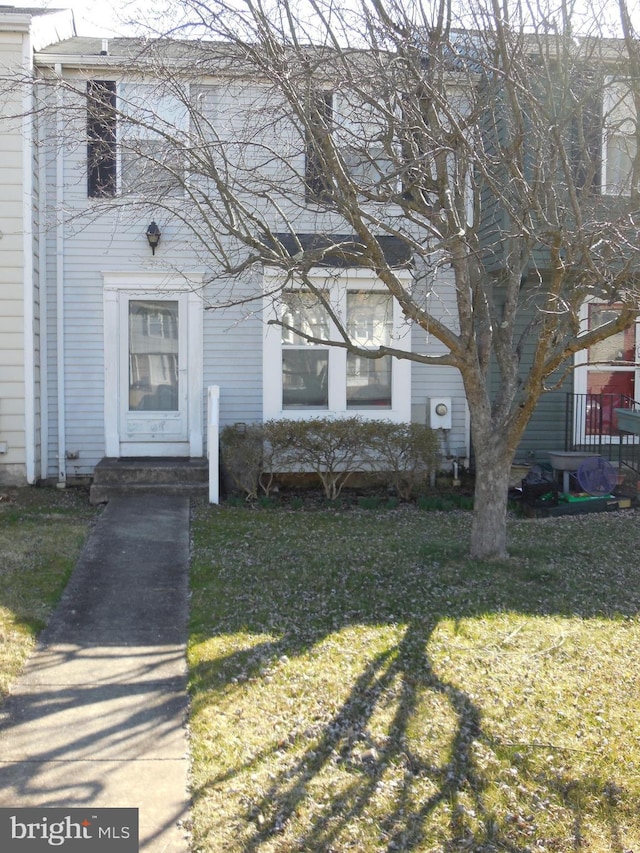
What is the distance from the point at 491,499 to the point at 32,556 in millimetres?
4101

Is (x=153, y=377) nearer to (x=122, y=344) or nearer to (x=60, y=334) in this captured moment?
(x=122, y=344)

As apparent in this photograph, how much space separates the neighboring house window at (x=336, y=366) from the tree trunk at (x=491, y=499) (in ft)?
13.1

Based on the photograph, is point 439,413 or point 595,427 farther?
point 595,427

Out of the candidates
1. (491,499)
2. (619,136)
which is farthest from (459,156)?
(491,499)

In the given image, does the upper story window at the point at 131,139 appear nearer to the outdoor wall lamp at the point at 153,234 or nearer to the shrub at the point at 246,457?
the outdoor wall lamp at the point at 153,234

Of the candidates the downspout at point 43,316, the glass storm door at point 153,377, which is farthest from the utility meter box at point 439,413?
the downspout at point 43,316

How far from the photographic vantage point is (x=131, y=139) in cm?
739

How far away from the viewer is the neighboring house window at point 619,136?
6.49 metres

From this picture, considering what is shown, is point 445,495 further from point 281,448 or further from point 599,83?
point 599,83

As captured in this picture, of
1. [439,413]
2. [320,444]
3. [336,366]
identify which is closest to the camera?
[320,444]

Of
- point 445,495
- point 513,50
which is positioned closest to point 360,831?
point 513,50

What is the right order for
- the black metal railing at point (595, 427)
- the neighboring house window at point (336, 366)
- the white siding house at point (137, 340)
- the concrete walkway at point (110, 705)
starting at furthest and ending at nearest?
the black metal railing at point (595, 427) < the neighboring house window at point (336, 366) < the white siding house at point (137, 340) < the concrete walkway at point (110, 705)

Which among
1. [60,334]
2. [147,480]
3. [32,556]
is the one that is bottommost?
[32,556]

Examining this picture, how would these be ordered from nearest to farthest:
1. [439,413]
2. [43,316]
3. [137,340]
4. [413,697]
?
[413,697] < [43,316] < [137,340] < [439,413]
